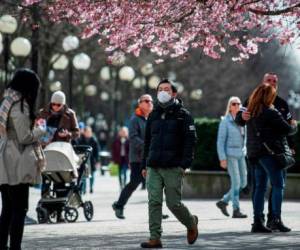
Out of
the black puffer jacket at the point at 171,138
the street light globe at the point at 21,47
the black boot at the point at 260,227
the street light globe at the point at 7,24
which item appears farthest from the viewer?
the street light globe at the point at 21,47

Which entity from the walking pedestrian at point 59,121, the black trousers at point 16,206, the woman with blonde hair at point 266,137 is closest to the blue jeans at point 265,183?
the woman with blonde hair at point 266,137

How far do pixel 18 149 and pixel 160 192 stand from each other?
82.1 inches

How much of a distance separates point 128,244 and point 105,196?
49.3 ft

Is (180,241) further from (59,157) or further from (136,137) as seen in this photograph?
(136,137)

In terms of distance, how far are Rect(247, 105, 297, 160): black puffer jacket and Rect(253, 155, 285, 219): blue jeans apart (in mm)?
120

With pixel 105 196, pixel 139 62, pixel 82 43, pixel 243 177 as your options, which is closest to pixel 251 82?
pixel 139 62

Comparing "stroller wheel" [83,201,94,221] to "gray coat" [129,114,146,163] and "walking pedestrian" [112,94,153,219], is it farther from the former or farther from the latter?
"gray coat" [129,114,146,163]

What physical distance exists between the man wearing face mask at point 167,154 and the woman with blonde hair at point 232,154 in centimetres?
571

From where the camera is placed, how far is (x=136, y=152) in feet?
59.3

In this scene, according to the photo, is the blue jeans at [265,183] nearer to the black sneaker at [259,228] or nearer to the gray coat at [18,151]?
the black sneaker at [259,228]

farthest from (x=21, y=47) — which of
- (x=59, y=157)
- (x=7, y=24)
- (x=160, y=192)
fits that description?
(x=160, y=192)

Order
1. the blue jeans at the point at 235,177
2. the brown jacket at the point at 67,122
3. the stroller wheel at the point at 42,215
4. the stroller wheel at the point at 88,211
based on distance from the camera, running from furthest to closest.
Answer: the blue jeans at the point at 235,177 → the stroller wheel at the point at 88,211 → the brown jacket at the point at 67,122 → the stroller wheel at the point at 42,215

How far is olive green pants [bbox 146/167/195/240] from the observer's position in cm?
1236

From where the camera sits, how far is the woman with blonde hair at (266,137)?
14453 mm
